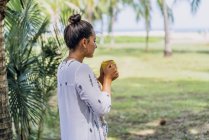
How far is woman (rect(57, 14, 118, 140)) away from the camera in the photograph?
2.79 m

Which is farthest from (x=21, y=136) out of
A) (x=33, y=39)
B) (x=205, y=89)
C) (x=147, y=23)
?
(x=147, y=23)

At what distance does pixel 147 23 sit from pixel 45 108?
2495cm

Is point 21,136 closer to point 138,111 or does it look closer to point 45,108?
point 45,108

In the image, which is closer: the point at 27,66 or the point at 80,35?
the point at 80,35

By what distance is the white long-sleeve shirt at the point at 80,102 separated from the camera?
2.79 meters

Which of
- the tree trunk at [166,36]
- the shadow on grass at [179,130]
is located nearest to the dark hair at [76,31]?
the shadow on grass at [179,130]

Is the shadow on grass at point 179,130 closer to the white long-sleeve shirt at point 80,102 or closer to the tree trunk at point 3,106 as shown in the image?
the tree trunk at point 3,106

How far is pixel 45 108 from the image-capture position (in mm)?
5512

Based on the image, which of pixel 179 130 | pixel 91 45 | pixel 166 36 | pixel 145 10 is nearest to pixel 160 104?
pixel 179 130

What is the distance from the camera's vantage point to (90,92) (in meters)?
2.78

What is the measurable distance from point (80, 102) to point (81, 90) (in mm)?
96

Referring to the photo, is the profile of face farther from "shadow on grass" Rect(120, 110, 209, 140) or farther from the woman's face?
"shadow on grass" Rect(120, 110, 209, 140)

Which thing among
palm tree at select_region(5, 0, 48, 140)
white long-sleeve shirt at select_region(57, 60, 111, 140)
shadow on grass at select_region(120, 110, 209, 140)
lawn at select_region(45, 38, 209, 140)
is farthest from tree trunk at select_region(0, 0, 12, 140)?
shadow on grass at select_region(120, 110, 209, 140)

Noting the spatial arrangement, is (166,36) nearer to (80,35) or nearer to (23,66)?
(23,66)
